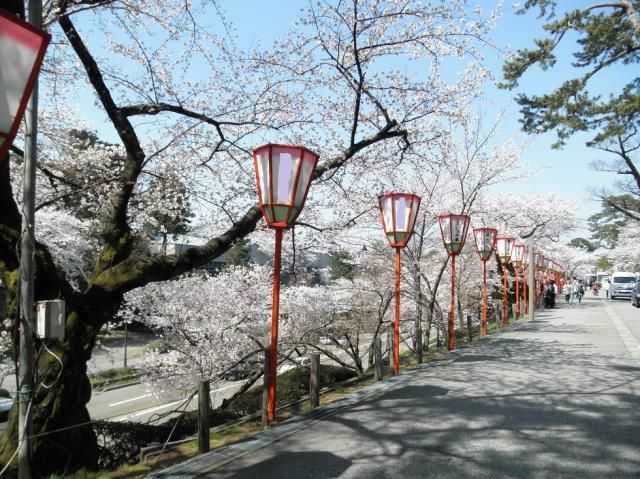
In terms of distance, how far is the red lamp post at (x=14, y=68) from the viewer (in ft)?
8.03

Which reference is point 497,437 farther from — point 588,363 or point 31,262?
point 588,363

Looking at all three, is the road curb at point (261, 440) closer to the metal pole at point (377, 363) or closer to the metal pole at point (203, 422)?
the metal pole at point (203, 422)

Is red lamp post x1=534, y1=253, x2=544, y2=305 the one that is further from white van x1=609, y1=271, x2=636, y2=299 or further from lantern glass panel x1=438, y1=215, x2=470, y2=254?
lantern glass panel x1=438, y1=215, x2=470, y2=254

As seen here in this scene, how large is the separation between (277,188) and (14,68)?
3769mm

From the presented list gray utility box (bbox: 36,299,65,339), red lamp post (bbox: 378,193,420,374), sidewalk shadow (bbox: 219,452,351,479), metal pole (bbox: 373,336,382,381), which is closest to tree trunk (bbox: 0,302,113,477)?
gray utility box (bbox: 36,299,65,339)

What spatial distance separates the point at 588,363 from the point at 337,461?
7.10 metres

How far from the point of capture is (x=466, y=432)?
518 cm

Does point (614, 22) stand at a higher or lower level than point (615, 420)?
higher

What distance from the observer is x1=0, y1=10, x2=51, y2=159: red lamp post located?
2.45 meters

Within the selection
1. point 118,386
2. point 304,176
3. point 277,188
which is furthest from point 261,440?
point 118,386

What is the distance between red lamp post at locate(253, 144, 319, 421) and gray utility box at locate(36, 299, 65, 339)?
8.01ft

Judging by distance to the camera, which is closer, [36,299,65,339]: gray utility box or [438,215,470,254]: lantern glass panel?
[36,299,65,339]: gray utility box

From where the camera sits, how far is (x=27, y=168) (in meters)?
4.35

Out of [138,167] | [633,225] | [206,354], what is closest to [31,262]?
[138,167]
